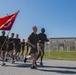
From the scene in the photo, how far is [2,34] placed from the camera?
1602cm

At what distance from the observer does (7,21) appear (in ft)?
58.9

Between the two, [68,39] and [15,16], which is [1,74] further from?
[68,39]

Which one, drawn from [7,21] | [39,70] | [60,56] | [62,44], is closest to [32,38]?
[39,70]

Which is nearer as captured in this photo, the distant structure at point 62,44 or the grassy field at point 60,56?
the grassy field at point 60,56

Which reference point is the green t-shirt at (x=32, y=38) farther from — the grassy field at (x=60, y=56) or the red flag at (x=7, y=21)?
the grassy field at (x=60, y=56)

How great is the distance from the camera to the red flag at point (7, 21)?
17.7 meters

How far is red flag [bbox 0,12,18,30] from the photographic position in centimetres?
1767

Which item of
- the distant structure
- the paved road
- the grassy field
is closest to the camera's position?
the paved road

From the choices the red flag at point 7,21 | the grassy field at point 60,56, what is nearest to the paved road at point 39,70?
the red flag at point 7,21

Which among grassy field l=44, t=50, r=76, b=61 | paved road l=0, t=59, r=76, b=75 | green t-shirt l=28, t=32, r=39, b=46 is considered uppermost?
green t-shirt l=28, t=32, r=39, b=46

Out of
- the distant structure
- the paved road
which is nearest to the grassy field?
the paved road

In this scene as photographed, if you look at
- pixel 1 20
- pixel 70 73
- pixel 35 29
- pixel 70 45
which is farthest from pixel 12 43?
pixel 70 45

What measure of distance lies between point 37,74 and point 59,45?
64163mm

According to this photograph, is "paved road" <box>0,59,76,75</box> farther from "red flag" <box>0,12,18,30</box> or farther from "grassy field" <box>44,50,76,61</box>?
"grassy field" <box>44,50,76,61</box>
